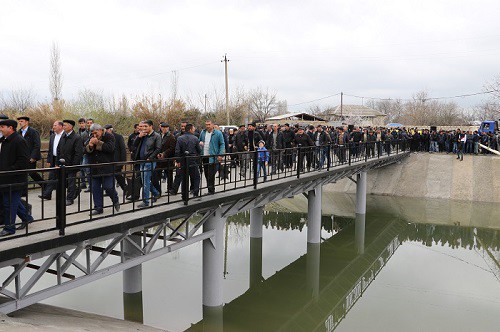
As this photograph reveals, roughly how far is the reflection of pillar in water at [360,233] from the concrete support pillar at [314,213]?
1774mm

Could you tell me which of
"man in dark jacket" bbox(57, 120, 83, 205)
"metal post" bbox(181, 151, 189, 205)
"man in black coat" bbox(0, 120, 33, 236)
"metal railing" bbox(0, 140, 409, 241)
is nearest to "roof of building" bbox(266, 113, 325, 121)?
"metal railing" bbox(0, 140, 409, 241)

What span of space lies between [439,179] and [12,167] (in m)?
25.1

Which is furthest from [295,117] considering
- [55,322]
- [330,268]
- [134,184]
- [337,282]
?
[55,322]

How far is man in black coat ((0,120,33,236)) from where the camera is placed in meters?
5.82

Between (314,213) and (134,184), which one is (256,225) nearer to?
(314,213)

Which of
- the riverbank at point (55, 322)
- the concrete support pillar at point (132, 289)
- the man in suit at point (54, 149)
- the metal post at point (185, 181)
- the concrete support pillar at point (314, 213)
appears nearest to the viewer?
the riverbank at point (55, 322)

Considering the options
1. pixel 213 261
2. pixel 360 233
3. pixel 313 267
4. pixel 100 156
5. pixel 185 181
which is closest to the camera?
pixel 100 156

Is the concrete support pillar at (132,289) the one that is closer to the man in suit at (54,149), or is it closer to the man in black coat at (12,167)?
the man in suit at (54,149)

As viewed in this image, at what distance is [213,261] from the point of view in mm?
9594

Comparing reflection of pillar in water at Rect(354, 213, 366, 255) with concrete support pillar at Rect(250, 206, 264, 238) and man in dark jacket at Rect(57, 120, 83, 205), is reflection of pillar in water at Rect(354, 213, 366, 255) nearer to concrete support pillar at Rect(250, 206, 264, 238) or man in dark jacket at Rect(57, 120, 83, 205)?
concrete support pillar at Rect(250, 206, 264, 238)

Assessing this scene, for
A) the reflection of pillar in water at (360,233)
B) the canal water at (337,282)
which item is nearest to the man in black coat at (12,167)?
the canal water at (337,282)

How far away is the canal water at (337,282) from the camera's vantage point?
1019 cm

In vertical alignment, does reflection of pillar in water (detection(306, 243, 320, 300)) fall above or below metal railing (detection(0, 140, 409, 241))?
below

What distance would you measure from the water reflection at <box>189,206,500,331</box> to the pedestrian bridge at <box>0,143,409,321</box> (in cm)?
115
